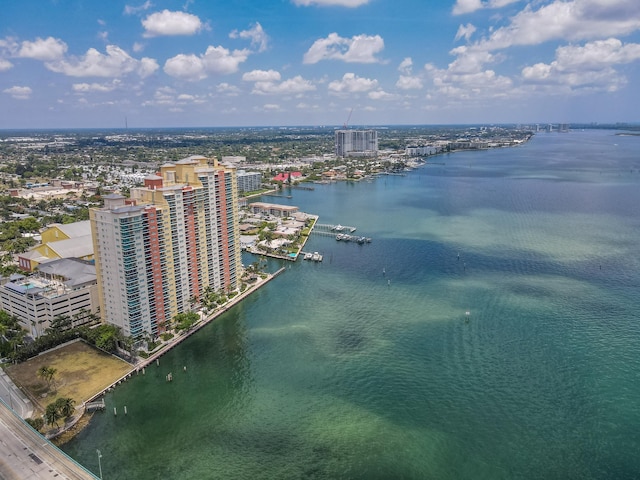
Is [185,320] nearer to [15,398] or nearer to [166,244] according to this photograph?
[166,244]

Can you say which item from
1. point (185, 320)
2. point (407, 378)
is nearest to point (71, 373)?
point (185, 320)

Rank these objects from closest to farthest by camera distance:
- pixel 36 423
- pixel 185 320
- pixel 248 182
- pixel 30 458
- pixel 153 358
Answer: pixel 30 458, pixel 36 423, pixel 153 358, pixel 185 320, pixel 248 182

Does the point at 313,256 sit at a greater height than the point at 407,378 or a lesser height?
greater

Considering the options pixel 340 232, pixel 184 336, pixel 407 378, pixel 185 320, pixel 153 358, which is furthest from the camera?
pixel 340 232

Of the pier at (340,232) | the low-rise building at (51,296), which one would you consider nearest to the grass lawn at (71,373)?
the low-rise building at (51,296)

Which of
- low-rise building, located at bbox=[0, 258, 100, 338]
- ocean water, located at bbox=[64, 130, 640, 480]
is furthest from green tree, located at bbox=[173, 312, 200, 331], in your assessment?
low-rise building, located at bbox=[0, 258, 100, 338]

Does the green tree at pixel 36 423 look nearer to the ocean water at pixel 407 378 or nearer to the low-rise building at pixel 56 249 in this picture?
the ocean water at pixel 407 378

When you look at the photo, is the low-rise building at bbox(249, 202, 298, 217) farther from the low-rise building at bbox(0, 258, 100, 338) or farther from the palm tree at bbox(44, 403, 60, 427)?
the palm tree at bbox(44, 403, 60, 427)

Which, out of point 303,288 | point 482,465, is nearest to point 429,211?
point 303,288
